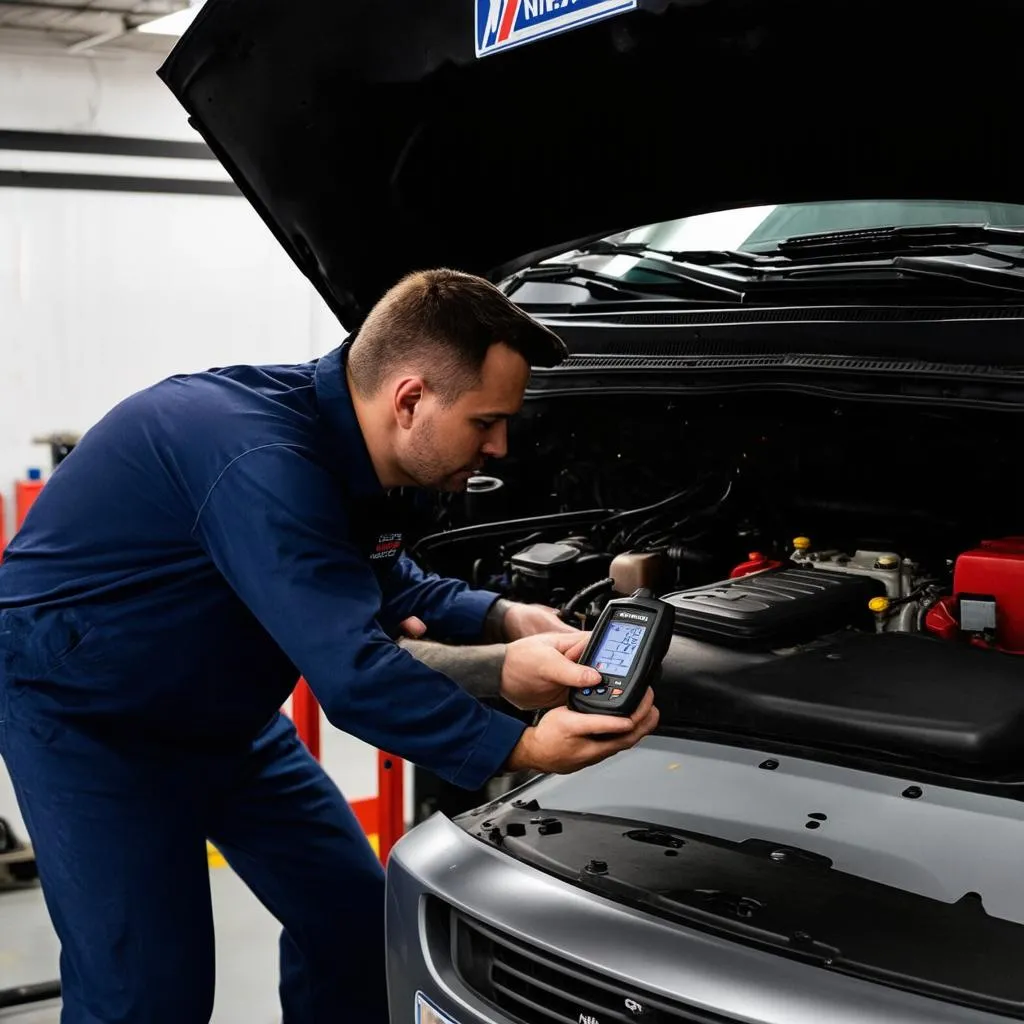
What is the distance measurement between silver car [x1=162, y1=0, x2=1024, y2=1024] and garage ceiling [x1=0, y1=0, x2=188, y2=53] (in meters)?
2.99

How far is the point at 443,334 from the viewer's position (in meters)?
1.55

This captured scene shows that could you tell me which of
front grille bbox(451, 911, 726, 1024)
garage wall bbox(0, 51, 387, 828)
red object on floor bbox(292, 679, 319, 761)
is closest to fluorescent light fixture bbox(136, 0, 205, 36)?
garage wall bbox(0, 51, 387, 828)

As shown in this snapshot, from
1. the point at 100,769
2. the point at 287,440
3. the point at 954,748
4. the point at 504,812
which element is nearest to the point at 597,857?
the point at 504,812

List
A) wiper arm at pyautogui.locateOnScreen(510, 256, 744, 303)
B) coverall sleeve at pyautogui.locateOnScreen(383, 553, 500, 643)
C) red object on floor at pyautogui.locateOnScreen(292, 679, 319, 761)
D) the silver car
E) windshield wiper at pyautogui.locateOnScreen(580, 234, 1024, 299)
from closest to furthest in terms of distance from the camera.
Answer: the silver car
windshield wiper at pyautogui.locateOnScreen(580, 234, 1024, 299)
coverall sleeve at pyautogui.locateOnScreen(383, 553, 500, 643)
wiper arm at pyautogui.locateOnScreen(510, 256, 744, 303)
red object on floor at pyautogui.locateOnScreen(292, 679, 319, 761)

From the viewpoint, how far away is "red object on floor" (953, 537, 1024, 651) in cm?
164

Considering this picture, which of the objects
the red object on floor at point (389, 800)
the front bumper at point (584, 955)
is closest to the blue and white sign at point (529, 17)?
the front bumper at point (584, 955)

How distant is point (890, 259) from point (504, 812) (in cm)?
104

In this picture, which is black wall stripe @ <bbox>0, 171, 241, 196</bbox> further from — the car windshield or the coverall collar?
the coverall collar

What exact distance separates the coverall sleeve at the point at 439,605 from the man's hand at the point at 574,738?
1.72 ft

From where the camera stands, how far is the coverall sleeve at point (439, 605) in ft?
6.36

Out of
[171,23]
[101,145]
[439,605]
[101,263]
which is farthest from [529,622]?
[101,145]

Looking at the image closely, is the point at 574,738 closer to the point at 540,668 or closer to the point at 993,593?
the point at 540,668

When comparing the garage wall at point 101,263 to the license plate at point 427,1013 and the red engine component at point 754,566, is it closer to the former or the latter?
the red engine component at point 754,566

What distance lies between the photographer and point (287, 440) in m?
1.58
